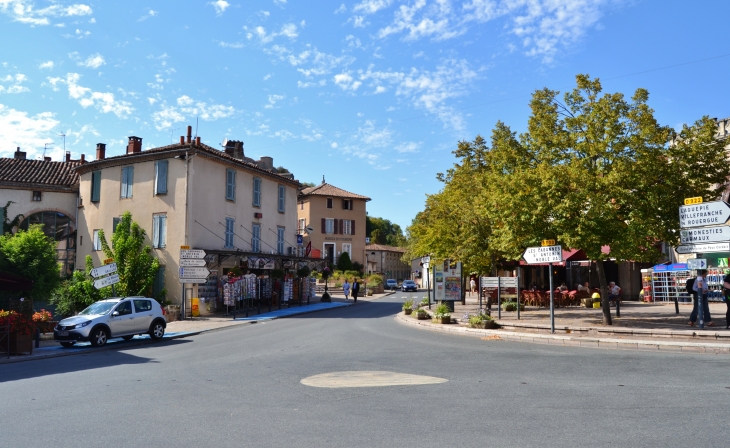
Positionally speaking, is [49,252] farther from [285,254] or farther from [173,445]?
[173,445]

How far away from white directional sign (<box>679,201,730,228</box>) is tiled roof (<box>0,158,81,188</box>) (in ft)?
116

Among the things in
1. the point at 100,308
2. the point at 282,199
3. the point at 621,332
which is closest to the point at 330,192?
the point at 282,199

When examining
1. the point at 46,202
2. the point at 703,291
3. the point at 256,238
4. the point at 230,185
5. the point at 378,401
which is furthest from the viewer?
the point at 46,202

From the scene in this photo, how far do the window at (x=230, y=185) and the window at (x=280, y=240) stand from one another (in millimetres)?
5325

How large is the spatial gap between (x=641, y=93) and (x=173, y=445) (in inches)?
657

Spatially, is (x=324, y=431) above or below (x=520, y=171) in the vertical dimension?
below

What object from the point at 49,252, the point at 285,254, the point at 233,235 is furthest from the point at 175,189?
the point at 285,254

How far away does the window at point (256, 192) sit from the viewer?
35375mm

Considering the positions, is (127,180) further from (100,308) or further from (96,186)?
(100,308)

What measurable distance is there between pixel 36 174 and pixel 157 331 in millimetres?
24781

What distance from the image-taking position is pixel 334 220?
6669 cm

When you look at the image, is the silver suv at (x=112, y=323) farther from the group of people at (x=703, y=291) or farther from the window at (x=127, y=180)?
the group of people at (x=703, y=291)

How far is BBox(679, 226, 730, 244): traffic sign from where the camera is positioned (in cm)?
1408

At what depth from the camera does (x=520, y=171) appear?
18.0m
